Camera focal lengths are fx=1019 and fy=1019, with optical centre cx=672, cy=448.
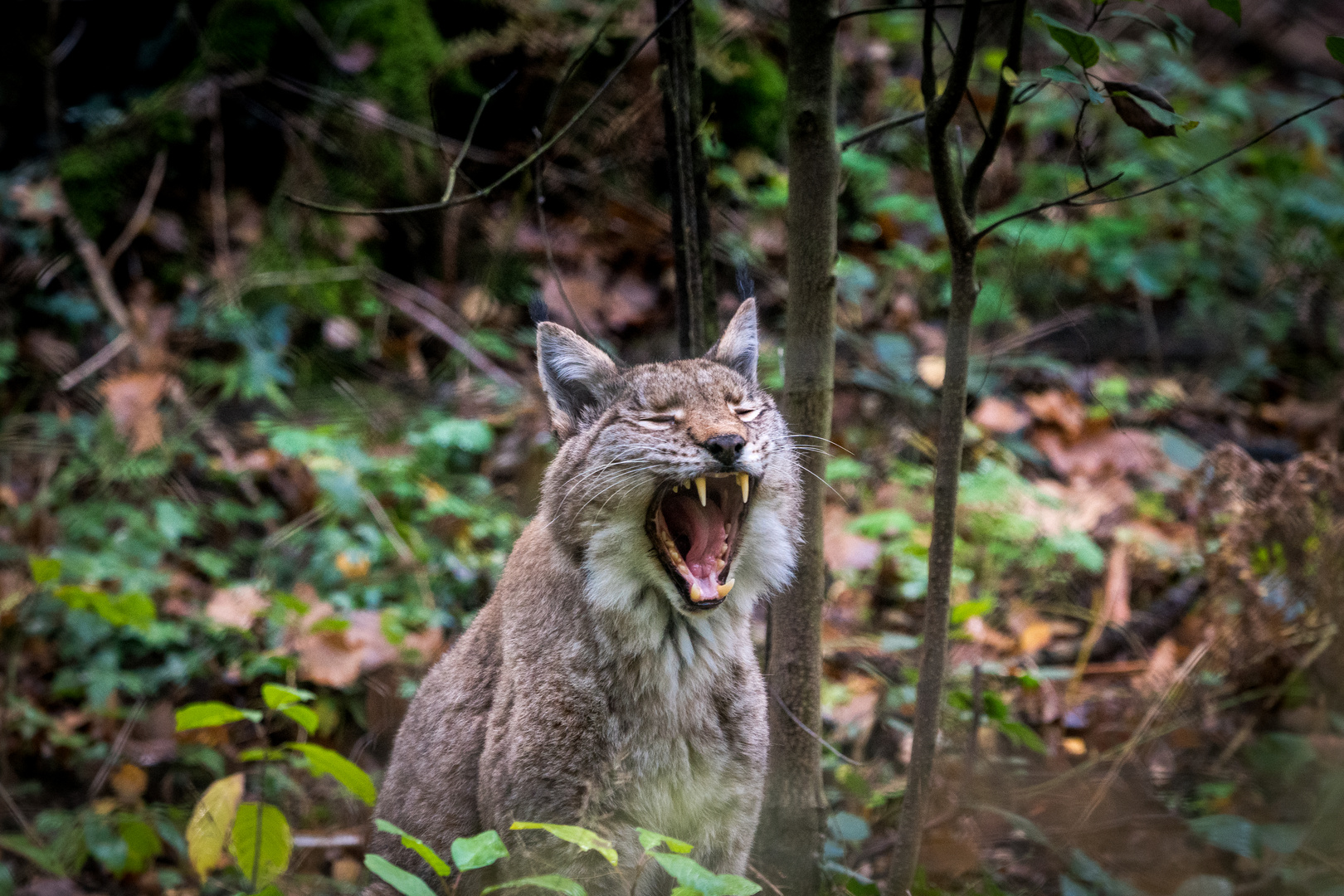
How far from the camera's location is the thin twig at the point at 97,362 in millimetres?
7008

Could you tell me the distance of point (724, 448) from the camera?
9.96 ft

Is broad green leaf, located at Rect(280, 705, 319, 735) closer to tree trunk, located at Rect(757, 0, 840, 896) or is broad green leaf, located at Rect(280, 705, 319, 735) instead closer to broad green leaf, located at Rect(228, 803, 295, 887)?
broad green leaf, located at Rect(228, 803, 295, 887)

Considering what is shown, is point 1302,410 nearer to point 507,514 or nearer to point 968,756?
point 968,756

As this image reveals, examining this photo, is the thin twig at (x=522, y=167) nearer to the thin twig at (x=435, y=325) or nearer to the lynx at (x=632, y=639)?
the lynx at (x=632, y=639)

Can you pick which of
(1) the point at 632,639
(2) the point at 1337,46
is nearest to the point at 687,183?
(1) the point at 632,639

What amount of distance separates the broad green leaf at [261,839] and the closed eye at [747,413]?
200cm

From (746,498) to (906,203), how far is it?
194 inches

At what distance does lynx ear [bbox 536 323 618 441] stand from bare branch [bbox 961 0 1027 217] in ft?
4.25

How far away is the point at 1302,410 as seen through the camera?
7203mm

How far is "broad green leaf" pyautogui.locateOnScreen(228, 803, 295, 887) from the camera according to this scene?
3.37m

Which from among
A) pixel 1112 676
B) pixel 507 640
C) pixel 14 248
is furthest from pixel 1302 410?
pixel 14 248

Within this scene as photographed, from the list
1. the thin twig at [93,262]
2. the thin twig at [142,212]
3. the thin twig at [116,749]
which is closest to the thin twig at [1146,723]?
the thin twig at [116,749]

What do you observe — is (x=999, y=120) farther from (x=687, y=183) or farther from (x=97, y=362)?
(x=97, y=362)

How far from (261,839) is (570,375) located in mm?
1849
